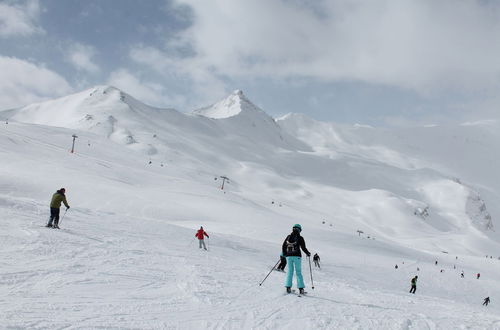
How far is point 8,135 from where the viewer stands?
2894 inches

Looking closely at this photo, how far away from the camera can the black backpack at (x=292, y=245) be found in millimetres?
11094

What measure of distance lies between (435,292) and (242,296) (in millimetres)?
27592

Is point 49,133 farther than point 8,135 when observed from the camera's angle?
Yes

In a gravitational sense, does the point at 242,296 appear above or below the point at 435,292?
above

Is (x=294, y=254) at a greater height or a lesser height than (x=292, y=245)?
lesser

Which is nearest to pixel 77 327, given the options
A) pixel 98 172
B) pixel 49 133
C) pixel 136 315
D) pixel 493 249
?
pixel 136 315

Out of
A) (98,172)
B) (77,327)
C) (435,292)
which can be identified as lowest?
(435,292)

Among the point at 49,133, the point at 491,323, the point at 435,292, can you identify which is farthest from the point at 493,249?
the point at 491,323

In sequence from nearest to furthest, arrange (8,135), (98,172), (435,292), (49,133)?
1. (435,292)
2. (98,172)
3. (8,135)
4. (49,133)

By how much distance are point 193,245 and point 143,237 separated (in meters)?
3.09

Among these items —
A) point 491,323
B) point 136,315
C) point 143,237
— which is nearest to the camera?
point 136,315

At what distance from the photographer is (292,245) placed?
11125 mm

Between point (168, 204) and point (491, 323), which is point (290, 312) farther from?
point (168, 204)

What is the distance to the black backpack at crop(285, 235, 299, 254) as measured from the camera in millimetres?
11094
